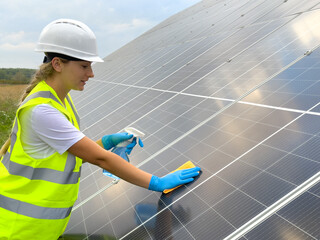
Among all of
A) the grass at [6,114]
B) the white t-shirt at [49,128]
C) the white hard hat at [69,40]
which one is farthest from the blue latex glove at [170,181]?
the grass at [6,114]

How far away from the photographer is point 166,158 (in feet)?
15.8

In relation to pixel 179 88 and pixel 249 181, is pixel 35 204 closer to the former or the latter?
pixel 249 181

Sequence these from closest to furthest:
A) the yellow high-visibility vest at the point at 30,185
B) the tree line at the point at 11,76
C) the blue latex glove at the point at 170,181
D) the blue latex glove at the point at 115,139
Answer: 1. the yellow high-visibility vest at the point at 30,185
2. the blue latex glove at the point at 170,181
3. the blue latex glove at the point at 115,139
4. the tree line at the point at 11,76

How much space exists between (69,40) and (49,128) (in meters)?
0.93

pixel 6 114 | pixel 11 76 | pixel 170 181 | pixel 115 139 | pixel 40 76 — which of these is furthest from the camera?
pixel 11 76

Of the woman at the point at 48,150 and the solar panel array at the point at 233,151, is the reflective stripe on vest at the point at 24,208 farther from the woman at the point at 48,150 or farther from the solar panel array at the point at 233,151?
the solar panel array at the point at 233,151

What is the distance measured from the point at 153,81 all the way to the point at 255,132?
6.34 meters

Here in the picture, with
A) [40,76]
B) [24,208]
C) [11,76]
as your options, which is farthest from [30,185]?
[11,76]

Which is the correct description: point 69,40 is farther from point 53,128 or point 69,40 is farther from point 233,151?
point 233,151

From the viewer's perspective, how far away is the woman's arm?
3.21 meters

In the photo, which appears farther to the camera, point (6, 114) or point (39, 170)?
point (6, 114)

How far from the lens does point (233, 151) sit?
13.1ft

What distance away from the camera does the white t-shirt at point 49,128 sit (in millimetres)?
3125

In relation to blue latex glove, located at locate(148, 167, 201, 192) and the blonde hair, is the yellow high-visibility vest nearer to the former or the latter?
the blonde hair
